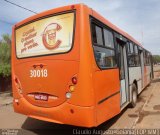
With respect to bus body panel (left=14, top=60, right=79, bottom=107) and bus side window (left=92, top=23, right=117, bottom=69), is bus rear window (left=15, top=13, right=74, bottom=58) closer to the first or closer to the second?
bus body panel (left=14, top=60, right=79, bottom=107)

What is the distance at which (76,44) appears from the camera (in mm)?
5227

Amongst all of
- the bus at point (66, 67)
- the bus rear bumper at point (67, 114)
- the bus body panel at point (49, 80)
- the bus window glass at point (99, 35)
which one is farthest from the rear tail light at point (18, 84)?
the bus window glass at point (99, 35)

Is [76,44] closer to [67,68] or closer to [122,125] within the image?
[67,68]

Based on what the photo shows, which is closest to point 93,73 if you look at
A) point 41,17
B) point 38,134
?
point 41,17

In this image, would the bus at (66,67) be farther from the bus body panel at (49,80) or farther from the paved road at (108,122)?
the paved road at (108,122)

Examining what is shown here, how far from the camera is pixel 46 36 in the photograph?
5805 mm

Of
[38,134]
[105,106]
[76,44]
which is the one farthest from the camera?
[38,134]

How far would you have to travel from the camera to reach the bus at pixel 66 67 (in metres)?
5.15

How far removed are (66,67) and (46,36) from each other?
100 centimetres

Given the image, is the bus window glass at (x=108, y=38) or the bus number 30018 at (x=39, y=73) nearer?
the bus number 30018 at (x=39, y=73)

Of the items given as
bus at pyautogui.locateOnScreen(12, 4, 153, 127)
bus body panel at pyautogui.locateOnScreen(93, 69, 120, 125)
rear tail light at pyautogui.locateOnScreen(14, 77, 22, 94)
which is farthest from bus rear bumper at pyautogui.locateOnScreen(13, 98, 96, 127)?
rear tail light at pyautogui.locateOnScreen(14, 77, 22, 94)

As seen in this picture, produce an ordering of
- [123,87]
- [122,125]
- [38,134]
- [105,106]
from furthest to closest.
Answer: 1. [123,87]
2. [122,125]
3. [38,134]
4. [105,106]

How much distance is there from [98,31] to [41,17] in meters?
1.41

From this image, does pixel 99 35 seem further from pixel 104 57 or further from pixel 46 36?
pixel 46 36
